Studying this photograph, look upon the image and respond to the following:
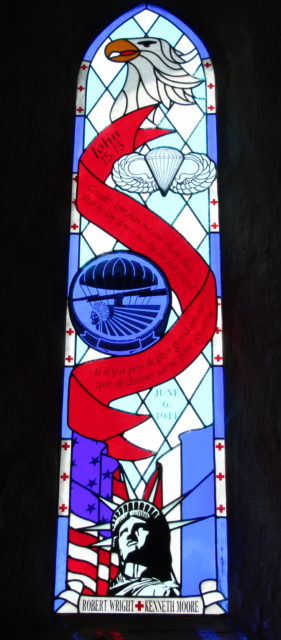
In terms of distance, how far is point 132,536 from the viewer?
2965 mm

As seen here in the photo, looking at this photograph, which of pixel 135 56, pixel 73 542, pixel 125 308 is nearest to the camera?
pixel 73 542

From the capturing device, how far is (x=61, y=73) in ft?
11.9

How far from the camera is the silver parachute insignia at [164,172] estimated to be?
3504mm

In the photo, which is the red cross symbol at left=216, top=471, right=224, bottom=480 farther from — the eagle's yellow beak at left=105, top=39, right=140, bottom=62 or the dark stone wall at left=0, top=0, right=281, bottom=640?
the eagle's yellow beak at left=105, top=39, right=140, bottom=62

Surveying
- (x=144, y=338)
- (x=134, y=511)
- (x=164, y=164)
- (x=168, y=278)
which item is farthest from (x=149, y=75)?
(x=134, y=511)

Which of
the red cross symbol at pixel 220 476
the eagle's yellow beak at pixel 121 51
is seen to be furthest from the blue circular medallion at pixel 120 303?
the eagle's yellow beak at pixel 121 51

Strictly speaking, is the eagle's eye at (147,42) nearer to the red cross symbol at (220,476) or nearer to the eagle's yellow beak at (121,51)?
the eagle's yellow beak at (121,51)

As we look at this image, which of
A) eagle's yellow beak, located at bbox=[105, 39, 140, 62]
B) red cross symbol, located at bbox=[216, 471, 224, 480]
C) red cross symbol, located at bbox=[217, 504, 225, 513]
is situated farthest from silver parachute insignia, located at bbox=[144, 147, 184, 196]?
red cross symbol, located at bbox=[217, 504, 225, 513]
